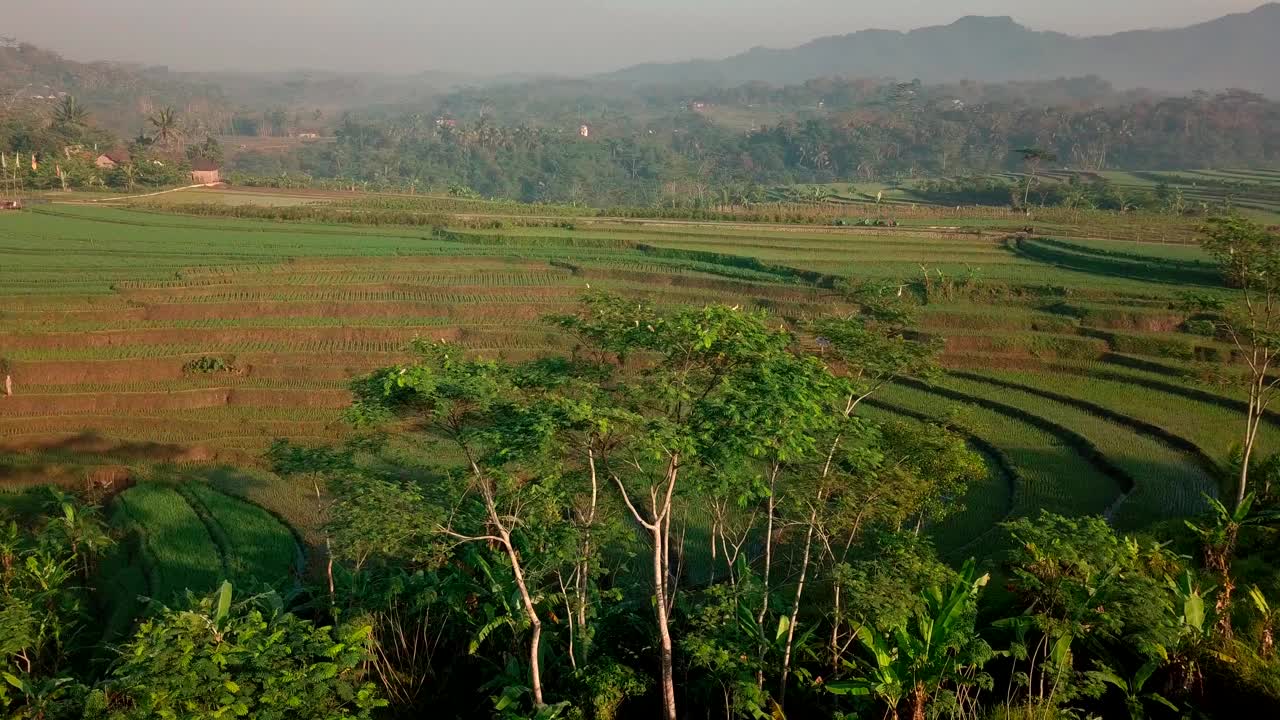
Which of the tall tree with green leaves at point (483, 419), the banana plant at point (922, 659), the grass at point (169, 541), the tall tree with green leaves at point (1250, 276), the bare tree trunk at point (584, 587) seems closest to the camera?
the tall tree with green leaves at point (483, 419)

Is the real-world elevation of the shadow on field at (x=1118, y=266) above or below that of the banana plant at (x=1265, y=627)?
above

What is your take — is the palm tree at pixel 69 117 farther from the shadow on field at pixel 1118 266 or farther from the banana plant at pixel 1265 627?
the banana plant at pixel 1265 627

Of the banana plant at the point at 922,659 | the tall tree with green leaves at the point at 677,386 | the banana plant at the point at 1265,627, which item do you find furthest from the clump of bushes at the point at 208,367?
the banana plant at the point at 1265,627

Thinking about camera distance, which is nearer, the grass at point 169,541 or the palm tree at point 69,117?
the grass at point 169,541

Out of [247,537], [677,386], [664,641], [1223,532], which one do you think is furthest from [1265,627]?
[247,537]

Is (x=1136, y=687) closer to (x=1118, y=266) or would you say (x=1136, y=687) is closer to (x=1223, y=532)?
(x=1223, y=532)

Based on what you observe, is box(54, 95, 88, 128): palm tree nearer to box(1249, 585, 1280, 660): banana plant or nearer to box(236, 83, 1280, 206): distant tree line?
box(236, 83, 1280, 206): distant tree line

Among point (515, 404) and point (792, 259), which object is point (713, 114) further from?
point (515, 404)
